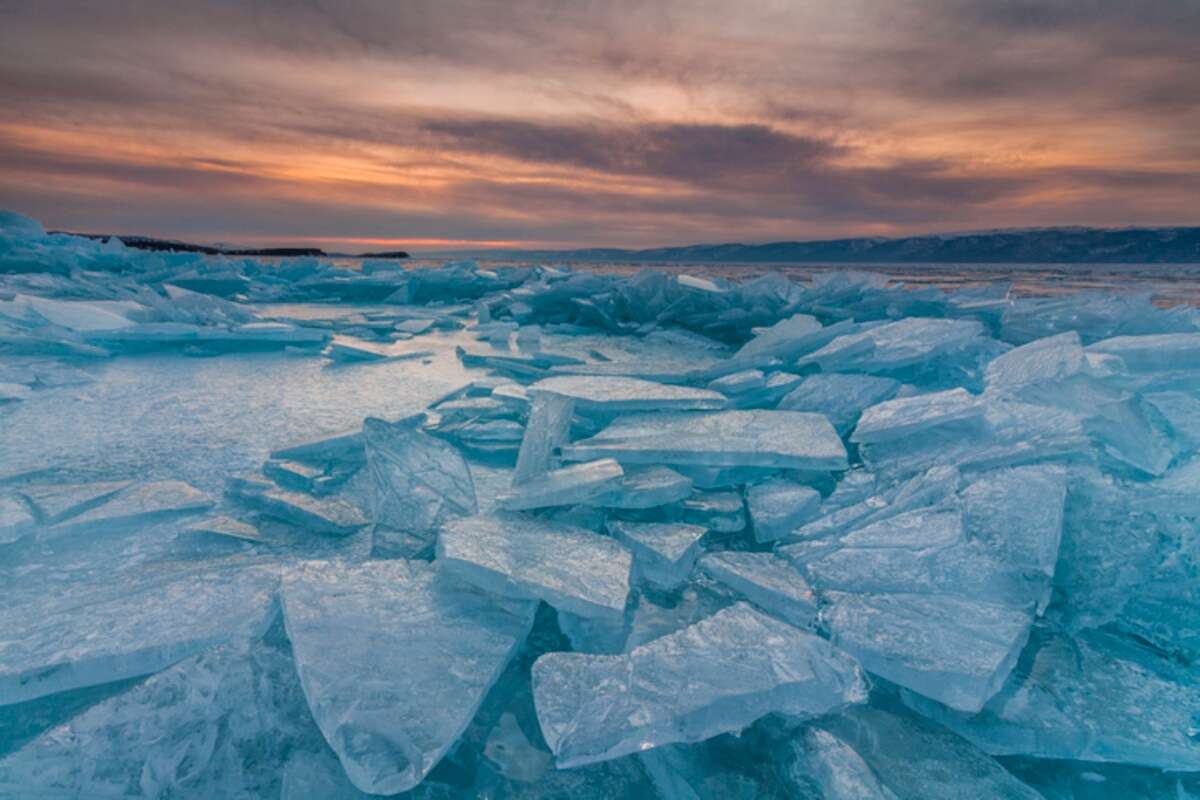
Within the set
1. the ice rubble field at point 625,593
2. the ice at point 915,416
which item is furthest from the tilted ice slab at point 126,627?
the ice at point 915,416

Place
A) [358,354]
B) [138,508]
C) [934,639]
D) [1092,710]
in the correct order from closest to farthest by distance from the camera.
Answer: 1. [1092,710]
2. [934,639]
3. [138,508]
4. [358,354]

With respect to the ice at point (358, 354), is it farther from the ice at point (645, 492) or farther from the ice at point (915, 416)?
the ice at point (915, 416)

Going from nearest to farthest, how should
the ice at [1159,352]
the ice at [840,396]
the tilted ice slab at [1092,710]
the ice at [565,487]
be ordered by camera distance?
the tilted ice slab at [1092,710] → the ice at [565,487] → the ice at [1159,352] → the ice at [840,396]

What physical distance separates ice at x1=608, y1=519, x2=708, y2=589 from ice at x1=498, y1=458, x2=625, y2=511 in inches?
5.1

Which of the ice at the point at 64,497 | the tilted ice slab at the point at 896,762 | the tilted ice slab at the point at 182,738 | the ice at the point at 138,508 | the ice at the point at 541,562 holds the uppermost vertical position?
the ice at the point at 541,562

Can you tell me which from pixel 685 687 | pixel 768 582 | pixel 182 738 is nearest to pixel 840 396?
pixel 768 582

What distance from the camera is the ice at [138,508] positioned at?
1.77m

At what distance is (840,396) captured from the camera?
296 centimetres

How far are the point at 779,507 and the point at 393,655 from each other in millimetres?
1274

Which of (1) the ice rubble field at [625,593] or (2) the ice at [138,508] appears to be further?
(2) the ice at [138,508]

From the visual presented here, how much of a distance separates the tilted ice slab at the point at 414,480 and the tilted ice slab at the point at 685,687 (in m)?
0.76

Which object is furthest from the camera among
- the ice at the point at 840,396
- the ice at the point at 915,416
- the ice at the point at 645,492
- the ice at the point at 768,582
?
the ice at the point at 840,396

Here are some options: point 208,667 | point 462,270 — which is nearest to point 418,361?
point 208,667

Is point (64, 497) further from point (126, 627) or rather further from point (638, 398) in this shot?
point (638, 398)
